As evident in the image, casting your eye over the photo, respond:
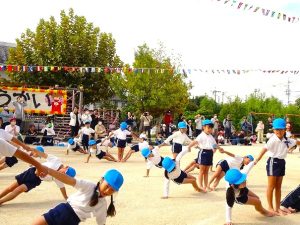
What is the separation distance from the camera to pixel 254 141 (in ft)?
83.2

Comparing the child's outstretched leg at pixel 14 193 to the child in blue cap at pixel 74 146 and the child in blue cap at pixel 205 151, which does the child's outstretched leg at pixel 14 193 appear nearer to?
the child in blue cap at pixel 205 151

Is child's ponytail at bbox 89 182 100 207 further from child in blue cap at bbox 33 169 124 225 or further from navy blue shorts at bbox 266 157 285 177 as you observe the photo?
navy blue shorts at bbox 266 157 285 177

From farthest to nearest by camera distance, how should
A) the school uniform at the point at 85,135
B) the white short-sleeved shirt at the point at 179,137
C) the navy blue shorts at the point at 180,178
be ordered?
the school uniform at the point at 85,135
the white short-sleeved shirt at the point at 179,137
the navy blue shorts at the point at 180,178

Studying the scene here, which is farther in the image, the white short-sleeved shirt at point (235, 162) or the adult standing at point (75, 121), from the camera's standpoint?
the adult standing at point (75, 121)

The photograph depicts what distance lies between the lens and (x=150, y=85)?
35.5 metres

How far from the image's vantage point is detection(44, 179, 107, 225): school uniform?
165 inches

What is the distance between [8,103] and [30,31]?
363 inches

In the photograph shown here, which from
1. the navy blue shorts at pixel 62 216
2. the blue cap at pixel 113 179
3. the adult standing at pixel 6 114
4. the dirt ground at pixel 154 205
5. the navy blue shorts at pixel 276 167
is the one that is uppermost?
the adult standing at pixel 6 114

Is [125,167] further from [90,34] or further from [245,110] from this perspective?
[245,110]

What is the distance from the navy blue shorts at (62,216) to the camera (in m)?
4.18

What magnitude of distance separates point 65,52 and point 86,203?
23658 mm

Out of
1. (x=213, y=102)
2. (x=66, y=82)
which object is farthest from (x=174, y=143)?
(x=213, y=102)

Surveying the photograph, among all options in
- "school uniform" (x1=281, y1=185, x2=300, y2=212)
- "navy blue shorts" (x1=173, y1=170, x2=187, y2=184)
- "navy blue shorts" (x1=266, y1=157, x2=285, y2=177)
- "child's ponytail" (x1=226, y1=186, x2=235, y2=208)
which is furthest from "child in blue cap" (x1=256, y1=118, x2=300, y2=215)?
"navy blue shorts" (x1=173, y1=170, x2=187, y2=184)

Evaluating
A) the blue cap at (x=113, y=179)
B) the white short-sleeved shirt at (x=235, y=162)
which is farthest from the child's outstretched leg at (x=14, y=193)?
the white short-sleeved shirt at (x=235, y=162)
